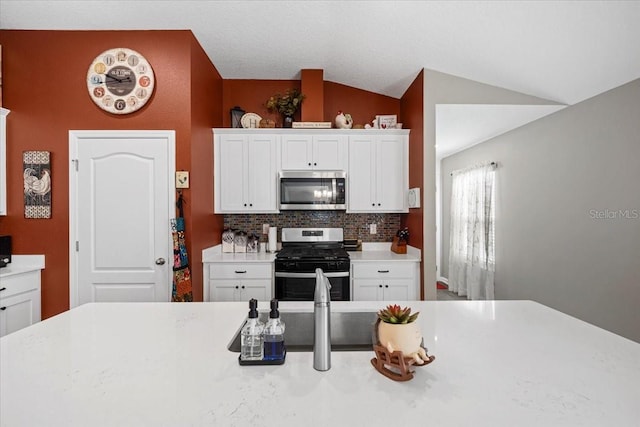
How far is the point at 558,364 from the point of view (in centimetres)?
95

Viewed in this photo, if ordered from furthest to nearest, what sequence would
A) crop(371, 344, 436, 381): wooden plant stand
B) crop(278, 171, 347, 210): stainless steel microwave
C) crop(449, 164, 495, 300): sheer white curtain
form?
1. crop(449, 164, 495, 300): sheer white curtain
2. crop(278, 171, 347, 210): stainless steel microwave
3. crop(371, 344, 436, 381): wooden plant stand

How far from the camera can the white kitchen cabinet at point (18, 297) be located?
2.45m

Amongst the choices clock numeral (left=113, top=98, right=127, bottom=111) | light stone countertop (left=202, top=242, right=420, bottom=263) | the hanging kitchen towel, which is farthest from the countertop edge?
clock numeral (left=113, top=98, right=127, bottom=111)

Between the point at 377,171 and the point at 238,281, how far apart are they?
5.86 feet

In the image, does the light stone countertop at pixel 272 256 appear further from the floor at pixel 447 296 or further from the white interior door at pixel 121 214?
the floor at pixel 447 296

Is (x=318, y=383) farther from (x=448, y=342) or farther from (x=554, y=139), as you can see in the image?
(x=554, y=139)

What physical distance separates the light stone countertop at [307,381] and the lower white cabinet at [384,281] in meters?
1.89

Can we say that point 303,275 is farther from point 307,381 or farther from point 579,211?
point 579,211

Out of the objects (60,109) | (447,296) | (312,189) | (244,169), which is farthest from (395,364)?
(447,296)

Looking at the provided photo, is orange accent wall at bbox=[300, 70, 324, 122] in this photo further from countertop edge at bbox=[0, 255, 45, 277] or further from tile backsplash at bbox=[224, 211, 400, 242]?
countertop edge at bbox=[0, 255, 45, 277]

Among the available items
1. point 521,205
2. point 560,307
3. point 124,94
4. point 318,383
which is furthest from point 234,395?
point 521,205

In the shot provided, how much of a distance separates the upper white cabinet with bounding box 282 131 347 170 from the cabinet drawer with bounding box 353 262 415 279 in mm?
1056
